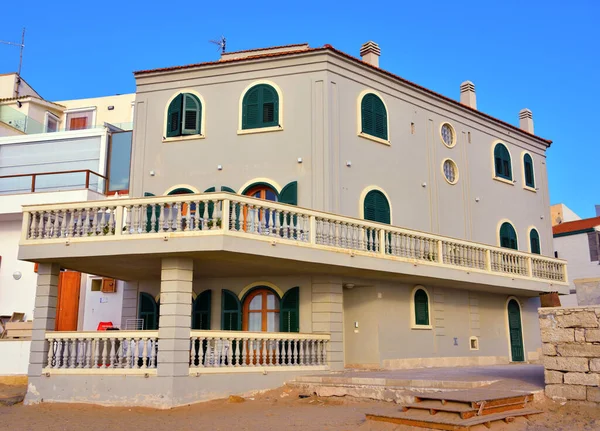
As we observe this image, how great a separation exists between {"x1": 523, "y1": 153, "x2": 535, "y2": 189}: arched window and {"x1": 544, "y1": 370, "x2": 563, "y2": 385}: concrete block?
15.7 m

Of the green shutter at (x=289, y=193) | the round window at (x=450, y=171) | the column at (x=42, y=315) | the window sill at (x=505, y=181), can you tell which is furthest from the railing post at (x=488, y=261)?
the column at (x=42, y=315)

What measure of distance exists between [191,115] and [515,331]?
13.9 m

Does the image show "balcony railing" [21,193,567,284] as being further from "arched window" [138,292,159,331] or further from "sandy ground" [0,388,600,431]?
"arched window" [138,292,159,331]

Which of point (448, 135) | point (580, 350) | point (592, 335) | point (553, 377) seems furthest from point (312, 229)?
point (448, 135)

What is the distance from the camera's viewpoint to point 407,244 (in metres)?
18.4

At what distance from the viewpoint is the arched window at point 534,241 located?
25469 millimetres

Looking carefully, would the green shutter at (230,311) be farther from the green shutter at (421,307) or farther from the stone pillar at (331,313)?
the green shutter at (421,307)

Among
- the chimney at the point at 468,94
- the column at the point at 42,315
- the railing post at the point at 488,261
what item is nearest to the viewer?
the column at the point at 42,315

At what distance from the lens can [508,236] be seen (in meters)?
24.6

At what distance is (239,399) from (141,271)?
4.78 m

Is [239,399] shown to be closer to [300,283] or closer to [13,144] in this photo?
[300,283]

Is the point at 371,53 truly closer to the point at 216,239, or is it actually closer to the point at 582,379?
the point at 216,239

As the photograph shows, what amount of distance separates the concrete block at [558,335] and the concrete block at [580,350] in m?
0.10

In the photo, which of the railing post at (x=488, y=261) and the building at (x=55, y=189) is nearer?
the railing post at (x=488, y=261)
